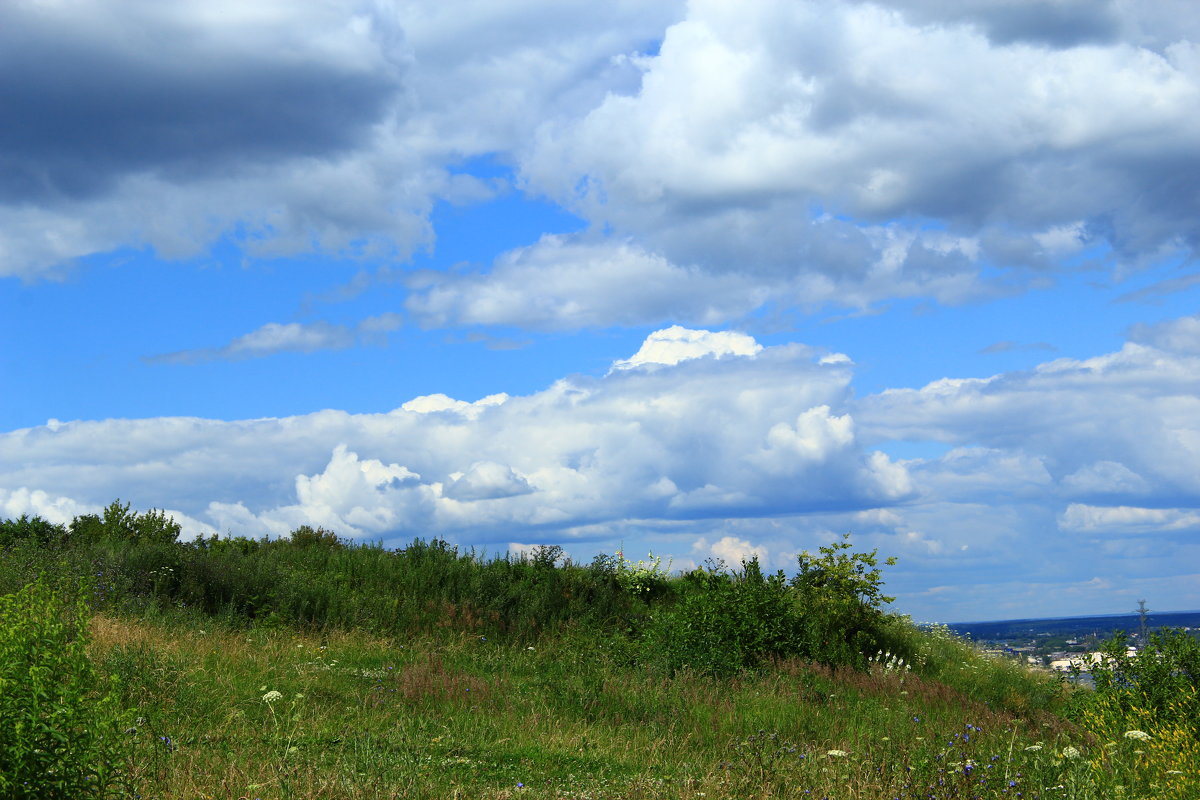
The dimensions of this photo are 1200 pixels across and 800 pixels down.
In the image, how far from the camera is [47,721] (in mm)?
4570

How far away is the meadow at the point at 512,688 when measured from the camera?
252 inches

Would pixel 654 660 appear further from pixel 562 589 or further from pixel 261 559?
pixel 261 559

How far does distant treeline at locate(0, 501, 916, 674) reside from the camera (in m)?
14.1

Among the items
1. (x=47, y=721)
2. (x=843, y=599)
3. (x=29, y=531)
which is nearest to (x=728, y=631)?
(x=843, y=599)

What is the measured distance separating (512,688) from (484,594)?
248 inches

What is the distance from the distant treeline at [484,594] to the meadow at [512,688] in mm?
59

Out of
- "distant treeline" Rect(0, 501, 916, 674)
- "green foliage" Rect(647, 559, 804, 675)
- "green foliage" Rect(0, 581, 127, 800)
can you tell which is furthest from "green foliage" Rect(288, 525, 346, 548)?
"green foliage" Rect(0, 581, 127, 800)

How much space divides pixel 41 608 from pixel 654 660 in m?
9.55

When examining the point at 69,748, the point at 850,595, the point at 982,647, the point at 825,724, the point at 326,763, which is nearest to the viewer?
the point at 69,748

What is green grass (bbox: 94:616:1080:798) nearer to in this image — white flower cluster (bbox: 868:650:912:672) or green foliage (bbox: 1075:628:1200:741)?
white flower cluster (bbox: 868:650:912:672)

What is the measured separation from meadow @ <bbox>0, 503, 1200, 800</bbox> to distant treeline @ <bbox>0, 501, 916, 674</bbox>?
59 mm

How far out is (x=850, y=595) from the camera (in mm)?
15602

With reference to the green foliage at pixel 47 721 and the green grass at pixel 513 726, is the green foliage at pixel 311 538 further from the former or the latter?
the green foliage at pixel 47 721

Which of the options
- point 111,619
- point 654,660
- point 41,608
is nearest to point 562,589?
point 654,660
